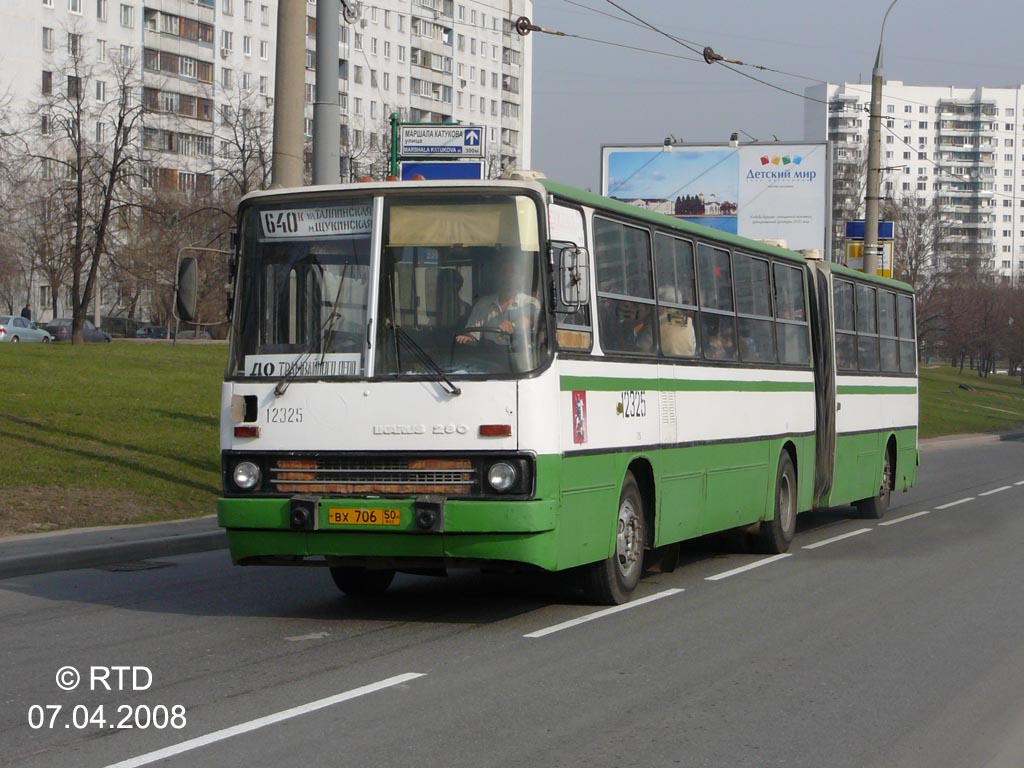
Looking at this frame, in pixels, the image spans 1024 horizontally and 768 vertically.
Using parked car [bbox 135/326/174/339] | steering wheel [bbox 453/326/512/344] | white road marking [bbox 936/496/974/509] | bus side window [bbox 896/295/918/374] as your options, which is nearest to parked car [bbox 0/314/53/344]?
parked car [bbox 135/326/174/339]

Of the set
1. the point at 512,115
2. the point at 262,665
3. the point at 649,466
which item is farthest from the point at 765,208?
the point at 512,115

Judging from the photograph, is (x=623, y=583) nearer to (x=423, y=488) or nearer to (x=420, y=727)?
(x=423, y=488)

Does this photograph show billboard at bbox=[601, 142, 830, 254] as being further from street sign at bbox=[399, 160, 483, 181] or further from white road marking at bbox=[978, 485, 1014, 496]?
street sign at bbox=[399, 160, 483, 181]

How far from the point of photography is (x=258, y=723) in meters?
7.21

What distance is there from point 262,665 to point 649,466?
3912 millimetres

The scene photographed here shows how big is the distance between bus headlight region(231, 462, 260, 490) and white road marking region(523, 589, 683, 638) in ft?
6.77

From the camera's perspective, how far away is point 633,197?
4547 centimetres

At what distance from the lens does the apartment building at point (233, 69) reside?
85938 millimetres

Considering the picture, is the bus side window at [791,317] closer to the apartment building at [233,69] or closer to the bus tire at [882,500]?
the bus tire at [882,500]

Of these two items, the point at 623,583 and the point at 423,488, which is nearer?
the point at 423,488

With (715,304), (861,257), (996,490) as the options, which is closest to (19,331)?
(861,257)

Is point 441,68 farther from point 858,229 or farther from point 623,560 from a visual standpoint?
point 623,560

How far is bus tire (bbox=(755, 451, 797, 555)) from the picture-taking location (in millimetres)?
14906

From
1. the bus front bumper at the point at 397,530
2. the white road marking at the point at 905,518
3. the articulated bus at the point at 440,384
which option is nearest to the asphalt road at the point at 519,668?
the bus front bumper at the point at 397,530
